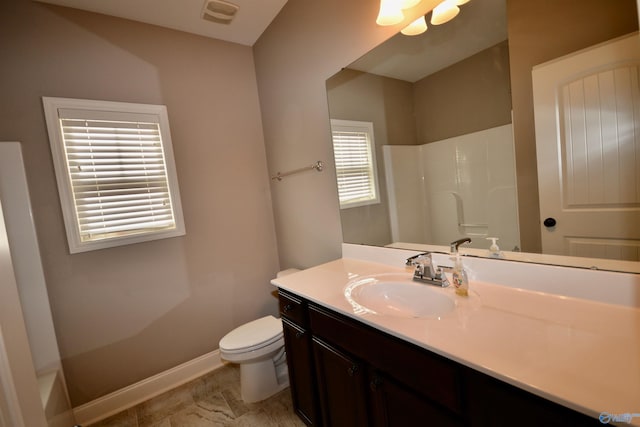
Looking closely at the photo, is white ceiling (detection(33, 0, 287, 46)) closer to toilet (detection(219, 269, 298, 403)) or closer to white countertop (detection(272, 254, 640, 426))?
white countertop (detection(272, 254, 640, 426))

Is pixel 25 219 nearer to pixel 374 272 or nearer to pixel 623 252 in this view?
pixel 374 272

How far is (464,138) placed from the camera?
45.5 inches

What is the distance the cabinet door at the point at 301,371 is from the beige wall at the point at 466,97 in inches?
46.3

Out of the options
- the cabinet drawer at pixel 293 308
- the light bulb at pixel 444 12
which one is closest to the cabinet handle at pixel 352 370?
the cabinet drawer at pixel 293 308

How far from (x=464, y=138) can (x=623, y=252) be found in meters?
0.64

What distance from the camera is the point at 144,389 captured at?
6.34ft

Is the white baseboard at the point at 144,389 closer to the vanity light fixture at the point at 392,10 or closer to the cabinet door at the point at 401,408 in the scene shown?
the cabinet door at the point at 401,408

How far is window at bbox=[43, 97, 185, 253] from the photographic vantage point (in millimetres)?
1706

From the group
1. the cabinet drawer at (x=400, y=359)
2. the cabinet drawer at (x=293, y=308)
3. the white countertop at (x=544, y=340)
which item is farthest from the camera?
the cabinet drawer at (x=293, y=308)

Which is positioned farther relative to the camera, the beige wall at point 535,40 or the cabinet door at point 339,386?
the cabinet door at point 339,386

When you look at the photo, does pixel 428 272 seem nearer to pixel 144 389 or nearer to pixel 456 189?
pixel 456 189

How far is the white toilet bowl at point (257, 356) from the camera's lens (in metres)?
1.67

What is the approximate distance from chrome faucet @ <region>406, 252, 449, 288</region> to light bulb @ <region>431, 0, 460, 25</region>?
3.44 ft

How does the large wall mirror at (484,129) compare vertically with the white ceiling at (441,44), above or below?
below
